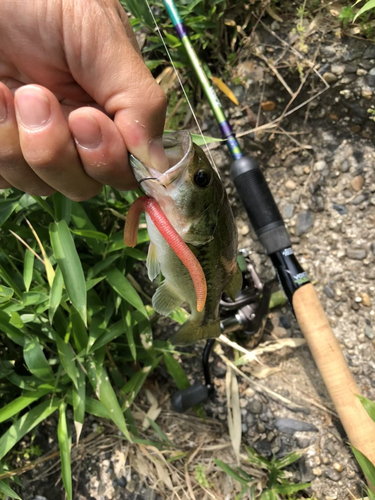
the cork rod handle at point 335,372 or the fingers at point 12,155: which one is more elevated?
the fingers at point 12,155

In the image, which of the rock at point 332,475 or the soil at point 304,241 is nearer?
the rock at point 332,475

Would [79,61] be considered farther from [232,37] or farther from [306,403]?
[306,403]

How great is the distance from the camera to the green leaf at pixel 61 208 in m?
2.39

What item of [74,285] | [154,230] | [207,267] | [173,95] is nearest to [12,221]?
[74,285]

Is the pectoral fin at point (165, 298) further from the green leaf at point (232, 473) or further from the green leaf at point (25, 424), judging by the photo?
the green leaf at point (232, 473)

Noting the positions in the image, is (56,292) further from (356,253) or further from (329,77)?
(329,77)

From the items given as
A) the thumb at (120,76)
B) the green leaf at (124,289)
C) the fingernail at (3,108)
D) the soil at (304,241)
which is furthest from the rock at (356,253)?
the fingernail at (3,108)

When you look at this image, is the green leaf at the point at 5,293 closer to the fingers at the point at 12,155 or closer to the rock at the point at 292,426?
the fingers at the point at 12,155

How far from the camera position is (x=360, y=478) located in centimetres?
264

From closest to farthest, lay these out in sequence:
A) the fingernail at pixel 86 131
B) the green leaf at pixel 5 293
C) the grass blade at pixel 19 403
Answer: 1. the fingernail at pixel 86 131
2. the green leaf at pixel 5 293
3. the grass blade at pixel 19 403

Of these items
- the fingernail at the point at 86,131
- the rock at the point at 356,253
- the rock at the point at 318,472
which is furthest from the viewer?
the rock at the point at 356,253

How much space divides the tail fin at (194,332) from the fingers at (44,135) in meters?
1.10

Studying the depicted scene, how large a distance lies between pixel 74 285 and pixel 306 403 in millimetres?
2000

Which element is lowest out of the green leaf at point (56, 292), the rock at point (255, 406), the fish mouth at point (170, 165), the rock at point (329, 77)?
the rock at point (255, 406)
